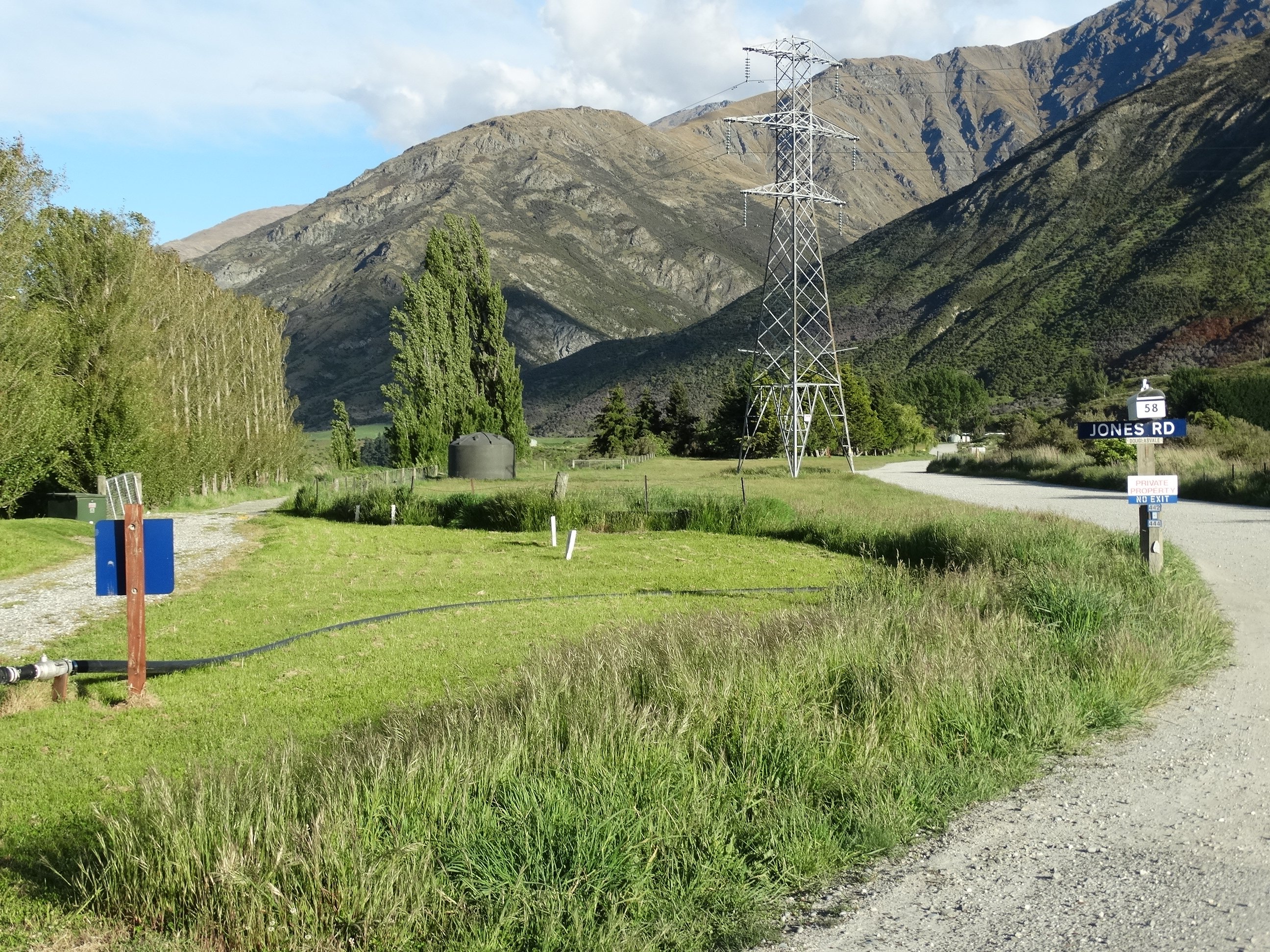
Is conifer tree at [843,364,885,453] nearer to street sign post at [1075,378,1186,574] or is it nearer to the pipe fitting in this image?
street sign post at [1075,378,1186,574]

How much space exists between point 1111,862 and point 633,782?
206 centimetres

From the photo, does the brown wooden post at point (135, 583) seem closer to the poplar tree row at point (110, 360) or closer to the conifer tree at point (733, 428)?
the poplar tree row at point (110, 360)

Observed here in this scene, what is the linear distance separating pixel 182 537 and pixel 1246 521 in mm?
20541

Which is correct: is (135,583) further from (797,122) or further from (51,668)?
(797,122)

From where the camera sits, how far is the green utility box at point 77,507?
24.3 meters

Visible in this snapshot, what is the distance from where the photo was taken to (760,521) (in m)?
19.6

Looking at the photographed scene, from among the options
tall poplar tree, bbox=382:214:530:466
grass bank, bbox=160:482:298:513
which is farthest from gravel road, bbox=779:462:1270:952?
tall poplar tree, bbox=382:214:530:466

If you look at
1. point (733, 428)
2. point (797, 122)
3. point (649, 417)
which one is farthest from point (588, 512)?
point (649, 417)

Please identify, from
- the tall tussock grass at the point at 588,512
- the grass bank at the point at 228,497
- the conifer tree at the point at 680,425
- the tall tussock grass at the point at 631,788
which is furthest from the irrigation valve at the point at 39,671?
the conifer tree at the point at 680,425

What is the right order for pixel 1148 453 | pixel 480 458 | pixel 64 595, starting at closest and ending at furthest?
pixel 1148 453 < pixel 64 595 < pixel 480 458

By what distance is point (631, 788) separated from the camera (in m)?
4.51

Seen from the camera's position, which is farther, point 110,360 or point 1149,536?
point 110,360

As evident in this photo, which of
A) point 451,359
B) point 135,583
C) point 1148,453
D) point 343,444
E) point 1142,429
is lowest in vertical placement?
point 135,583

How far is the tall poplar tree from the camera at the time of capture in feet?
153
